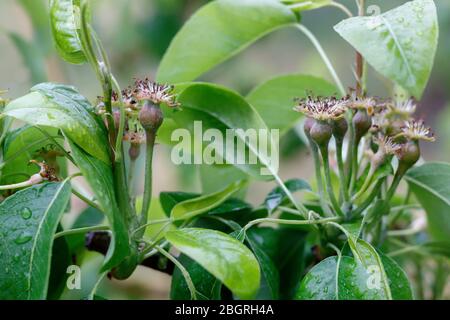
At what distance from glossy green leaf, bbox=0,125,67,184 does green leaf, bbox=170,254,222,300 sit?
0.17 meters

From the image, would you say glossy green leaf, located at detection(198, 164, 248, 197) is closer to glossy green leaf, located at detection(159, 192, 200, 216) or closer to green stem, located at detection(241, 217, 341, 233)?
glossy green leaf, located at detection(159, 192, 200, 216)

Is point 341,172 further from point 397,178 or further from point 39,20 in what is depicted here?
point 39,20

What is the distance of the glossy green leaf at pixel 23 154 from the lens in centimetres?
63

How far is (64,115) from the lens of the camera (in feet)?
1.77

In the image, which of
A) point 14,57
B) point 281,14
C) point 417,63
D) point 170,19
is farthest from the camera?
point 14,57

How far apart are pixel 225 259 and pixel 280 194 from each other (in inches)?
8.9

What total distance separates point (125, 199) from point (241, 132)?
7.3 inches

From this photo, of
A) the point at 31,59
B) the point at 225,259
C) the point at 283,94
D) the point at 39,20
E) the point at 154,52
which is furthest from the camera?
the point at 154,52

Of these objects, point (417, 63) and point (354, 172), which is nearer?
point (417, 63)

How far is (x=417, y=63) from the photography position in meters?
0.53

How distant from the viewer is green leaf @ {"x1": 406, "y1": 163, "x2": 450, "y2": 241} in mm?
714

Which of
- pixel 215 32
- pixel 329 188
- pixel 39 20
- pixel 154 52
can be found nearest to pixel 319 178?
pixel 329 188
